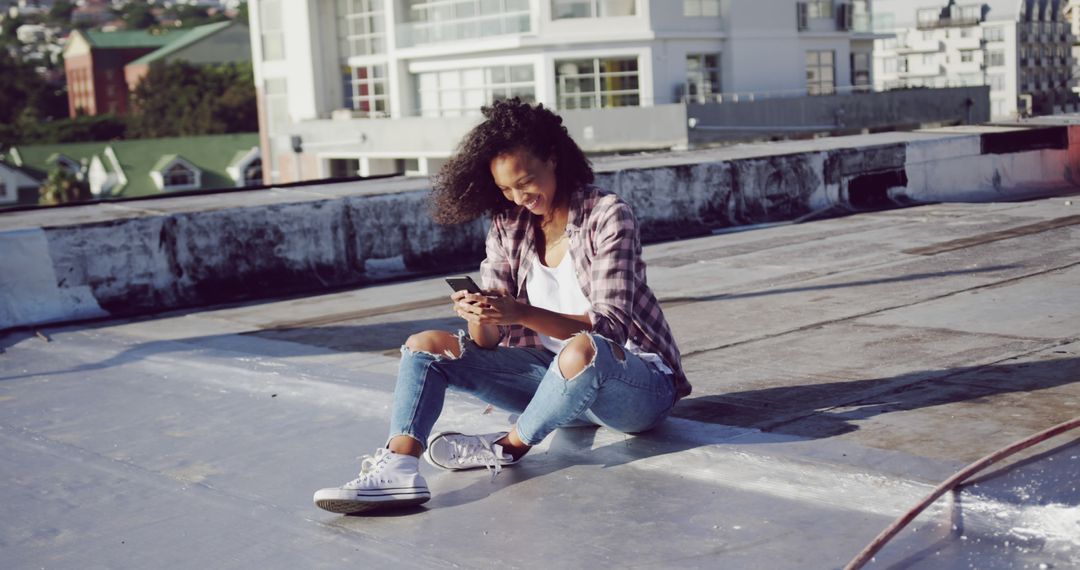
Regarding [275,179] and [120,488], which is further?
[275,179]

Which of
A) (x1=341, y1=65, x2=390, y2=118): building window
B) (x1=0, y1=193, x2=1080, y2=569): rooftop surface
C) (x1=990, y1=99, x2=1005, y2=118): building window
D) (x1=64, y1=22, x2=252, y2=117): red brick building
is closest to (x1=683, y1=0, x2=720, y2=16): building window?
(x1=341, y1=65, x2=390, y2=118): building window

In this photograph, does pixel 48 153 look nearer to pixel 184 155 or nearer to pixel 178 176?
pixel 184 155

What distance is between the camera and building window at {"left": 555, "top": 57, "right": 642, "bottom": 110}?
157ft

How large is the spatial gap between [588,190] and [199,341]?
3839 mm

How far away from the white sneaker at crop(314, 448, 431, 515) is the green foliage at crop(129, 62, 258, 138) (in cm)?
9979

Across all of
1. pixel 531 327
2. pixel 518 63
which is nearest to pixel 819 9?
pixel 518 63

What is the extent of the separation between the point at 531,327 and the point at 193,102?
10497 centimetres

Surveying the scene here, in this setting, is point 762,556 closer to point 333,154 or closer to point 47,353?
point 47,353

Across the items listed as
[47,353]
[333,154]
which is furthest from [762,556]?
[333,154]

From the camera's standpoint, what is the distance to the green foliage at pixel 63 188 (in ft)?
282

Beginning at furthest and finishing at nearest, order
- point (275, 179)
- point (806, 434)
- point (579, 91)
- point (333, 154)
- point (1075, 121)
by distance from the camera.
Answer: point (275, 179) < point (333, 154) < point (579, 91) < point (1075, 121) < point (806, 434)

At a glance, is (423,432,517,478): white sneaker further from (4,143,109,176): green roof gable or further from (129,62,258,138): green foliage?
(129,62,258,138): green foliage

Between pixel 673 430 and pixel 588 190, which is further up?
pixel 588 190

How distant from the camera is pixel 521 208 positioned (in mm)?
4438
